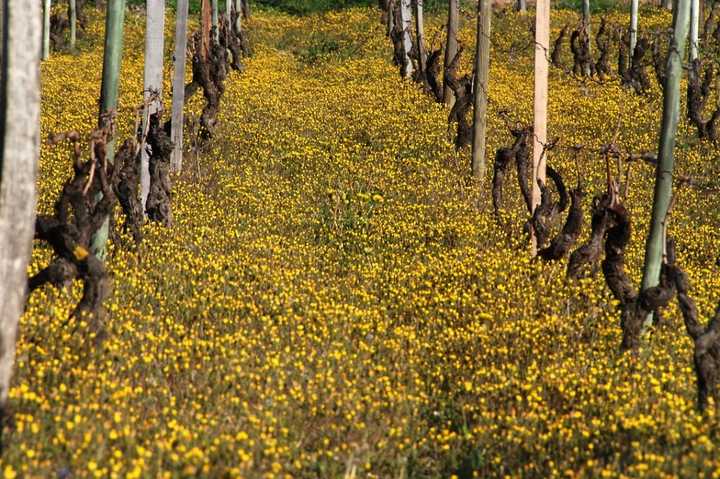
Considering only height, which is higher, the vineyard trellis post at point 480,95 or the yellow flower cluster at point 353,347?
the vineyard trellis post at point 480,95

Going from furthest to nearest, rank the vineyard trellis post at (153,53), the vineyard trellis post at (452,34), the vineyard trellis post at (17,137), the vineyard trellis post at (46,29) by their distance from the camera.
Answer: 1. the vineyard trellis post at (46,29)
2. the vineyard trellis post at (452,34)
3. the vineyard trellis post at (153,53)
4. the vineyard trellis post at (17,137)

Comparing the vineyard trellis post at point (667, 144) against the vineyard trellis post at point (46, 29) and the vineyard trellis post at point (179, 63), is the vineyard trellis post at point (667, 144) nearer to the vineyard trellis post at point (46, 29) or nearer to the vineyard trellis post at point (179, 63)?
the vineyard trellis post at point (179, 63)

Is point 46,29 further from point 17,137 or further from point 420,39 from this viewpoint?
point 17,137

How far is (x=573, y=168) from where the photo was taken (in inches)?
697

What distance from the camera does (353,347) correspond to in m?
8.65

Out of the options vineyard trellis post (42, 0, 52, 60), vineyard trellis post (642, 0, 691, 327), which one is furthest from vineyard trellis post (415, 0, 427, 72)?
vineyard trellis post (642, 0, 691, 327)

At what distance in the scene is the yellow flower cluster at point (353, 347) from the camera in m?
6.47

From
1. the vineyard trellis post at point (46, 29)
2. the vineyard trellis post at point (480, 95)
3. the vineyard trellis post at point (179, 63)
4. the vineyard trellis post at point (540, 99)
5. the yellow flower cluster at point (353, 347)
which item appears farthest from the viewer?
the vineyard trellis post at point (46, 29)

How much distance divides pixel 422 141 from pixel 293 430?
1321cm

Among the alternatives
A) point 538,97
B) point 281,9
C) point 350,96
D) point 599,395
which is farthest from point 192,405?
point 281,9

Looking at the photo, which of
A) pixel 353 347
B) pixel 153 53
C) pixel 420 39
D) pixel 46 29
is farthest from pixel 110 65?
pixel 46 29

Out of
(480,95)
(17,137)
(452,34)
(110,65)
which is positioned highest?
(452,34)

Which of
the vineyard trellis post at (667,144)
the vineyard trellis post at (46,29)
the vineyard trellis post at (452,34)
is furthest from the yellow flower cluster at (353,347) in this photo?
the vineyard trellis post at (46,29)

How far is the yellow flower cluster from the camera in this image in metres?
6.47
